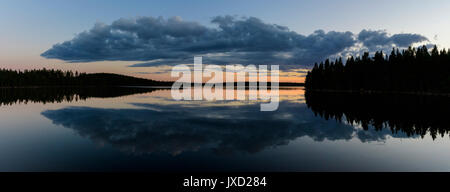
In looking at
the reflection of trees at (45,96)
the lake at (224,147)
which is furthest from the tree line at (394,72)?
the reflection of trees at (45,96)

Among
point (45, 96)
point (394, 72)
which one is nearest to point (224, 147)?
point (45, 96)

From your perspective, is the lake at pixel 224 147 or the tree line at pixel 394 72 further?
the tree line at pixel 394 72

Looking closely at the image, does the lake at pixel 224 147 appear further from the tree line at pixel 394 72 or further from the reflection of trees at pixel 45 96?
the tree line at pixel 394 72

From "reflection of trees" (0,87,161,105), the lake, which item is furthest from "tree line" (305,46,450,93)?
"reflection of trees" (0,87,161,105)

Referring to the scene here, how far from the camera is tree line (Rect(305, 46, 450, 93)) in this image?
90.7 meters

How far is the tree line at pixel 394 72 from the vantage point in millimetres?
90675

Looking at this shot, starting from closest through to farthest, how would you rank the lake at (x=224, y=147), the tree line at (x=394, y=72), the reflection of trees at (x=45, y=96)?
1. the lake at (x=224, y=147)
2. the reflection of trees at (x=45, y=96)
3. the tree line at (x=394, y=72)

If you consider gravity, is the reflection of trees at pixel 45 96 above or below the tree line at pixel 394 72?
below

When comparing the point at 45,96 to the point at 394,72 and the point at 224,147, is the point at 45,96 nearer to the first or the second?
the point at 224,147

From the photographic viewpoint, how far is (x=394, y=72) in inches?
4203

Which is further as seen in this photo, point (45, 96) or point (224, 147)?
point (45, 96)

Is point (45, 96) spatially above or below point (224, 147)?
below

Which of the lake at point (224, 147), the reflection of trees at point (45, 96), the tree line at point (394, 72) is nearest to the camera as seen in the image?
the lake at point (224, 147)
